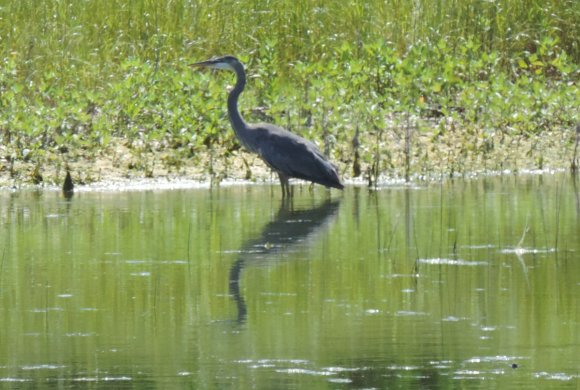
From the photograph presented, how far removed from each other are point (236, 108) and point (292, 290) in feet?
16.8

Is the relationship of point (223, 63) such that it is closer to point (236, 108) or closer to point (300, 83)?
point (236, 108)

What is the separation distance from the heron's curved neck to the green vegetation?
47cm

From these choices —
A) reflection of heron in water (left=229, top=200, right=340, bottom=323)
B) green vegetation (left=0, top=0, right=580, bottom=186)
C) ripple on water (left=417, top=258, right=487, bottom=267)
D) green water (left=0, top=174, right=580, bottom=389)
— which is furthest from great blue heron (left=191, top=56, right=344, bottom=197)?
ripple on water (left=417, top=258, right=487, bottom=267)

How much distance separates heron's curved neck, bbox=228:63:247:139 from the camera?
12.6m

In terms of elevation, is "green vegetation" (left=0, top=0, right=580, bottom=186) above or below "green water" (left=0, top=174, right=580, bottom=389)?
above

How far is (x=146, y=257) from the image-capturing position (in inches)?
352

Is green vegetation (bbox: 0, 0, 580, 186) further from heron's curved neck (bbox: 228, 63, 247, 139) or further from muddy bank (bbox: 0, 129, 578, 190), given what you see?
heron's curved neck (bbox: 228, 63, 247, 139)

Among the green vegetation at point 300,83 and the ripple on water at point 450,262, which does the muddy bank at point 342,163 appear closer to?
the green vegetation at point 300,83

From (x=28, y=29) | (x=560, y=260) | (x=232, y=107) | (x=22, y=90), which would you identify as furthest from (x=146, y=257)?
(x=28, y=29)

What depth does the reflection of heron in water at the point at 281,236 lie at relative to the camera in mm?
8500

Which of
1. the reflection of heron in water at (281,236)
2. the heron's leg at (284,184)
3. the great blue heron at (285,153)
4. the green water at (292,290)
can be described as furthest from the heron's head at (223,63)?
the reflection of heron in water at (281,236)

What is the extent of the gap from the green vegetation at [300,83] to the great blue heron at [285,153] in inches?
23.6

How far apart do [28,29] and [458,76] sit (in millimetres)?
4165

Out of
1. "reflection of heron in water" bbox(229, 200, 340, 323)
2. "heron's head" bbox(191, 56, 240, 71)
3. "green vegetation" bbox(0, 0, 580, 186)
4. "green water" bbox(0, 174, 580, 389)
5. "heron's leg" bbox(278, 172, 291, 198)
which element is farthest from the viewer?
"heron's head" bbox(191, 56, 240, 71)
